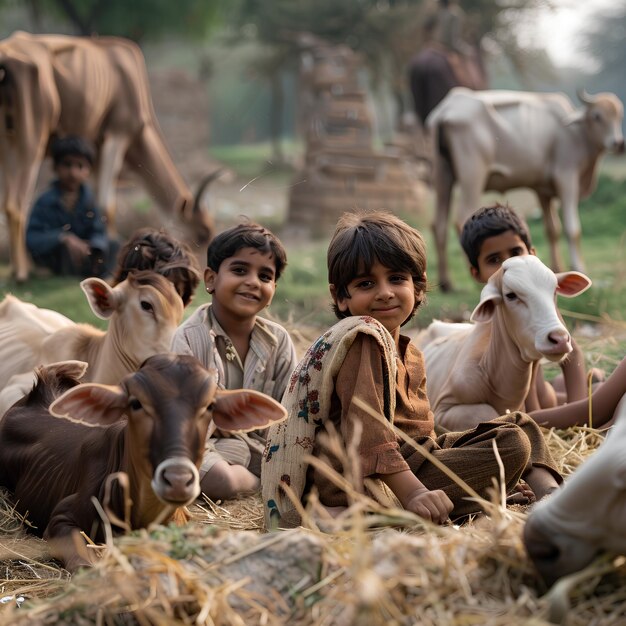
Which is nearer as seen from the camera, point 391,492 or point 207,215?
point 391,492

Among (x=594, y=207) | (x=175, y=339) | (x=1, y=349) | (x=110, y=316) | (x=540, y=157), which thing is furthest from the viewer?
(x=594, y=207)

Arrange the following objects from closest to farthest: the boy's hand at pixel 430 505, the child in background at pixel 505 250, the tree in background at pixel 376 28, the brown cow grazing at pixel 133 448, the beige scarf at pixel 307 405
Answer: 1. the brown cow grazing at pixel 133 448
2. the boy's hand at pixel 430 505
3. the beige scarf at pixel 307 405
4. the child in background at pixel 505 250
5. the tree in background at pixel 376 28

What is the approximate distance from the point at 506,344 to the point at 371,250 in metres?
1.16

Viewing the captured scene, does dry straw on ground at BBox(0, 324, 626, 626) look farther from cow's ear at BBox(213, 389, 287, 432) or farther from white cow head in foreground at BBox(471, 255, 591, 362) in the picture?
white cow head in foreground at BBox(471, 255, 591, 362)

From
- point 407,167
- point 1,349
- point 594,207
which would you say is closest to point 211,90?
point 407,167

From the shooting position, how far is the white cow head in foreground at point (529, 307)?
14.9 feet

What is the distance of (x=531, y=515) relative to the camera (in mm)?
2906

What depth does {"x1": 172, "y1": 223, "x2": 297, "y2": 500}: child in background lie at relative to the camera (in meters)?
4.88

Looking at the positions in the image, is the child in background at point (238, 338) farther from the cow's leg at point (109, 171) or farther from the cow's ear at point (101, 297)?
the cow's leg at point (109, 171)

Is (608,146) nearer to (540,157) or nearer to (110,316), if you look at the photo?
(540,157)

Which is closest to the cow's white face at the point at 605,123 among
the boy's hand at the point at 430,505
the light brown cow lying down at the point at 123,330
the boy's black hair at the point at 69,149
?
the boy's black hair at the point at 69,149

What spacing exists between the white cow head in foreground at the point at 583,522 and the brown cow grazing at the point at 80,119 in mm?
8184

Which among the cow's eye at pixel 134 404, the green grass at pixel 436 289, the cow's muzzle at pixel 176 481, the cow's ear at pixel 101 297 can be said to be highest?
the cow's ear at pixel 101 297

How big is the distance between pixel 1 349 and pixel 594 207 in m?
13.5
